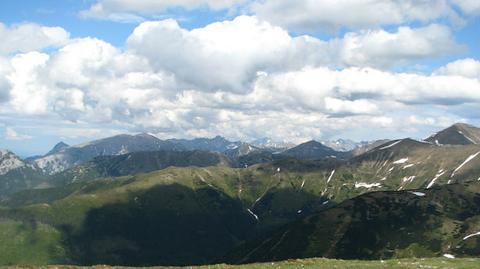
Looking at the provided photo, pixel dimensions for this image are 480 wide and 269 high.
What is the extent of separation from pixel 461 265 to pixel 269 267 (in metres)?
20.1

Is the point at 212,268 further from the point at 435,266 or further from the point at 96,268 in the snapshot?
the point at 435,266

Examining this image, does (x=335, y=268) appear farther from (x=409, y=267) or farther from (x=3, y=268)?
(x=3, y=268)

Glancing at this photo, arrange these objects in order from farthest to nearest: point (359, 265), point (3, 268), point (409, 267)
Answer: point (3, 268)
point (359, 265)
point (409, 267)

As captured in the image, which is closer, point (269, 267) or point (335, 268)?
point (335, 268)

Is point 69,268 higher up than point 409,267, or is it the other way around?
point 409,267

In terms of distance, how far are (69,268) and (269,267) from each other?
2513 centimetres

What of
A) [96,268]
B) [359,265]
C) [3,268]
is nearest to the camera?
[359,265]

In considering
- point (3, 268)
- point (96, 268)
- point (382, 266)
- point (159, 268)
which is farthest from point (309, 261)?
point (3, 268)

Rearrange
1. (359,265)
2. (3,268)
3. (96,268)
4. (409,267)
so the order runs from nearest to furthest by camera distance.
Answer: (409,267)
(359,265)
(3,268)
(96,268)

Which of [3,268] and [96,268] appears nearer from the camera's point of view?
[3,268]

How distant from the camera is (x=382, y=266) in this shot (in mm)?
A: 48281

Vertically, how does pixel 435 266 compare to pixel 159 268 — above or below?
above

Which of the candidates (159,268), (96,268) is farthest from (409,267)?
(96,268)

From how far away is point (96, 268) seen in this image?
56969mm
